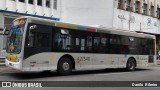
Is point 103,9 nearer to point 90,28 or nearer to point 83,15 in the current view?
point 83,15

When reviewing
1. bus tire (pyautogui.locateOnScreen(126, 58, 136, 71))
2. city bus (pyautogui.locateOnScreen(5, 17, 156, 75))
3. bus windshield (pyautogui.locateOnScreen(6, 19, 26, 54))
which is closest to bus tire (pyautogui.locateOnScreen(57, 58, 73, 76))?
city bus (pyautogui.locateOnScreen(5, 17, 156, 75))

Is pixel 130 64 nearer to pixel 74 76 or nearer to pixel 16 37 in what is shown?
pixel 74 76

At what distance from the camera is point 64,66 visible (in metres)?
17.4

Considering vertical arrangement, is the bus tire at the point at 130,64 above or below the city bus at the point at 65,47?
below

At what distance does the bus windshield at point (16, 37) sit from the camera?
1562cm

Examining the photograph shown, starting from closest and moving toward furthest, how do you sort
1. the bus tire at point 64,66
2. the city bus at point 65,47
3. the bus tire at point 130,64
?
the city bus at point 65,47
the bus tire at point 64,66
the bus tire at point 130,64

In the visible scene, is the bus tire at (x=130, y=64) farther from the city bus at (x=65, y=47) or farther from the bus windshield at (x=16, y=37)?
the bus windshield at (x=16, y=37)

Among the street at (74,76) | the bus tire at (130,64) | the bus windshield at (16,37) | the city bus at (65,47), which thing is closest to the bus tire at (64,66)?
the city bus at (65,47)

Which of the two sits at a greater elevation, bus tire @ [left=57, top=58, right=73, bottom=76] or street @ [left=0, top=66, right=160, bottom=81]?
bus tire @ [left=57, top=58, right=73, bottom=76]

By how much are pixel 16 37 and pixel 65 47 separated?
2.84 meters

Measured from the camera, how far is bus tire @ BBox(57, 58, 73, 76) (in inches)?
677

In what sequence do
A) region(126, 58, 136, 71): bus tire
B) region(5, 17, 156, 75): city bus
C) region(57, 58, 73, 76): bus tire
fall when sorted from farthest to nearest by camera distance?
region(126, 58, 136, 71): bus tire → region(57, 58, 73, 76): bus tire → region(5, 17, 156, 75): city bus

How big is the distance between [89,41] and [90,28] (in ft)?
2.69

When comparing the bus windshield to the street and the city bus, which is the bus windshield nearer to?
the city bus
